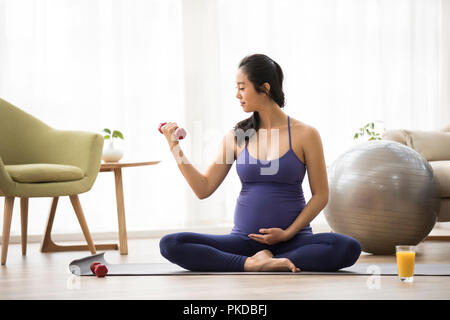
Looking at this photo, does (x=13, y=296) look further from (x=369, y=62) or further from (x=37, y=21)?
(x=369, y=62)

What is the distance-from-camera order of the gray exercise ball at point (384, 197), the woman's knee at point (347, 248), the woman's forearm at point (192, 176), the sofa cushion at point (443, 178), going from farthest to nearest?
the sofa cushion at point (443, 178) < the gray exercise ball at point (384, 197) < the woman's forearm at point (192, 176) < the woman's knee at point (347, 248)

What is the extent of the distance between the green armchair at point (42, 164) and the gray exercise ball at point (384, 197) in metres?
1.41

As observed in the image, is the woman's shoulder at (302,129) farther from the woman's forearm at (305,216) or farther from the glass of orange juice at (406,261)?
the glass of orange juice at (406,261)

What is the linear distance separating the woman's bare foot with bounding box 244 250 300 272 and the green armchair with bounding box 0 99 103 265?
1.35 metres

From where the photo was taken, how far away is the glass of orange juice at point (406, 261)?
7.21ft

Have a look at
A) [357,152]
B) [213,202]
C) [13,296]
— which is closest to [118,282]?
[13,296]

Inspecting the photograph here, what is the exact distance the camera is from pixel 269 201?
8.15 feet

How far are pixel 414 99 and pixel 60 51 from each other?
278 centimetres

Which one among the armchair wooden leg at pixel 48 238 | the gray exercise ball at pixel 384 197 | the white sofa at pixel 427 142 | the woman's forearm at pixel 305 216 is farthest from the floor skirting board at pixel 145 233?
the woman's forearm at pixel 305 216

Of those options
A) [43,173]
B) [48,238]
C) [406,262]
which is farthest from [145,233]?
[406,262]

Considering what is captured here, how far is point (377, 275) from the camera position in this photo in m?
2.42

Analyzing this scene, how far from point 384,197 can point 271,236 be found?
2.63ft

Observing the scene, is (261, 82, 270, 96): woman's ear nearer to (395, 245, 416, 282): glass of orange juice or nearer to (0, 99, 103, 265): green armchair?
(395, 245, 416, 282): glass of orange juice

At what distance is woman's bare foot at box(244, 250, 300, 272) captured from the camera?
94.8 inches
